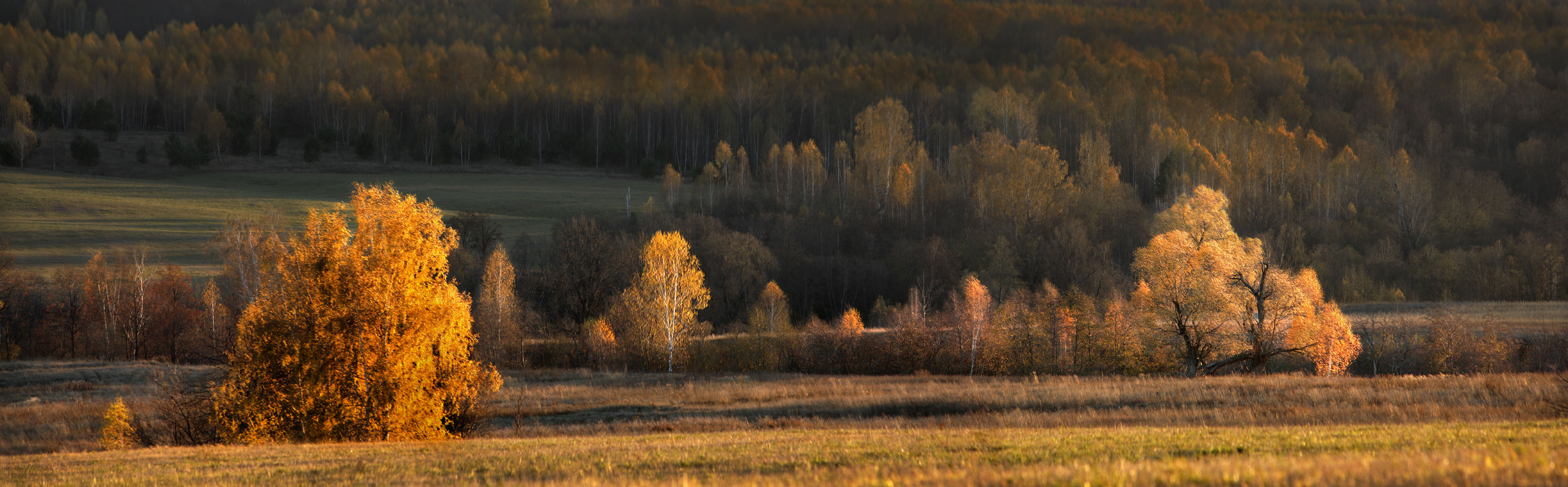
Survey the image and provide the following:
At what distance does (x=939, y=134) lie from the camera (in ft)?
390

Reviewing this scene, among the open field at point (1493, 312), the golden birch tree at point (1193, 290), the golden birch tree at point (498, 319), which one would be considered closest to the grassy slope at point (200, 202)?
the golden birch tree at point (498, 319)

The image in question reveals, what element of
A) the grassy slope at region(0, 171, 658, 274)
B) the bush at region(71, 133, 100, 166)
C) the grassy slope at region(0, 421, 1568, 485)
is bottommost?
the grassy slope at region(0, 421, 1568, 485)

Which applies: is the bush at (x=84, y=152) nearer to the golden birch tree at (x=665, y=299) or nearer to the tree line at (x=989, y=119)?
the tree line at (x=989, y=119)

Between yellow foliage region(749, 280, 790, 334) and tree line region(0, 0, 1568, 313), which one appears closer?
yellow foliage region(749, 280, 790, 334)

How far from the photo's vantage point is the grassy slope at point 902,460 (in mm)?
9633

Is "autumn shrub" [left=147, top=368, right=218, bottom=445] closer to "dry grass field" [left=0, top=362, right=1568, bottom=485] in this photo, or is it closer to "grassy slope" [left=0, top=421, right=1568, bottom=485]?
"dry grass field" [left=0, top=362, right=1568, bottom=485]

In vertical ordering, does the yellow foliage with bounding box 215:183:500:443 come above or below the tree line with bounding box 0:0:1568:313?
below

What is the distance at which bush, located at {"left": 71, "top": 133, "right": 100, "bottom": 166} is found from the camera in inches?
4262

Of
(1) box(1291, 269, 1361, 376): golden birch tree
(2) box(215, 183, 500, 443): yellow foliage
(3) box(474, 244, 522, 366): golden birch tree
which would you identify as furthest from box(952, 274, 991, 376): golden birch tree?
(2) box(215, 183, 500, 443): yellow foliage

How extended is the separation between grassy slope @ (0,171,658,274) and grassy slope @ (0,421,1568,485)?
63.1m

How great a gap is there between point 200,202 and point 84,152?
96.5 feet

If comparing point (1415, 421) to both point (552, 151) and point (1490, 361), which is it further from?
point (552, 151)

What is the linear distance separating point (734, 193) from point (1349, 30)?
467 feet

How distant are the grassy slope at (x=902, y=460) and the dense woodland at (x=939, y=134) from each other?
29686mm
